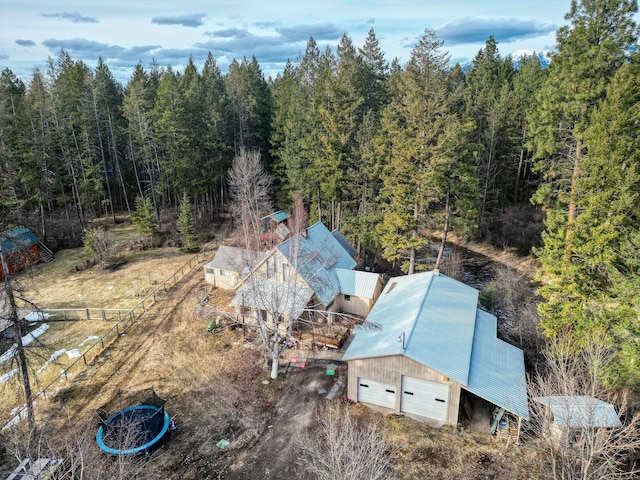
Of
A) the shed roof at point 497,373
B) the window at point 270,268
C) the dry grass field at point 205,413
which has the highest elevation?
the window at point 270,268

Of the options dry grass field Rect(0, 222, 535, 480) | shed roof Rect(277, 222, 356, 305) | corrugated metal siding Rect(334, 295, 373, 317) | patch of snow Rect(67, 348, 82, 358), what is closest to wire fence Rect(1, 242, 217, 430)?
patch of snow Rect(67, 348, 82, 358)

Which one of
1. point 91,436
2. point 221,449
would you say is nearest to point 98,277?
point 91,436

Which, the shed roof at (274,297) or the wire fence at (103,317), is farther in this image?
the wire fence at (103,317)

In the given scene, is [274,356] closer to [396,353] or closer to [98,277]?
[396,353]

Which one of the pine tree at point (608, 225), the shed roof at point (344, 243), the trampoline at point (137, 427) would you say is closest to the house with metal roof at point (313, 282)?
the shed roof at point (344, 243)

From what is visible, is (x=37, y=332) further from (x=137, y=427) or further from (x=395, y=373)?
(x=395, y=373)

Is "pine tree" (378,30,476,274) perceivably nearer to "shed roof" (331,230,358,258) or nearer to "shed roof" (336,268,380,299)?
"shed roof" (336,268,380,299)

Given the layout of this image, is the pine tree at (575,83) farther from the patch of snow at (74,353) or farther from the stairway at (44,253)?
the stairway at (44,253)
